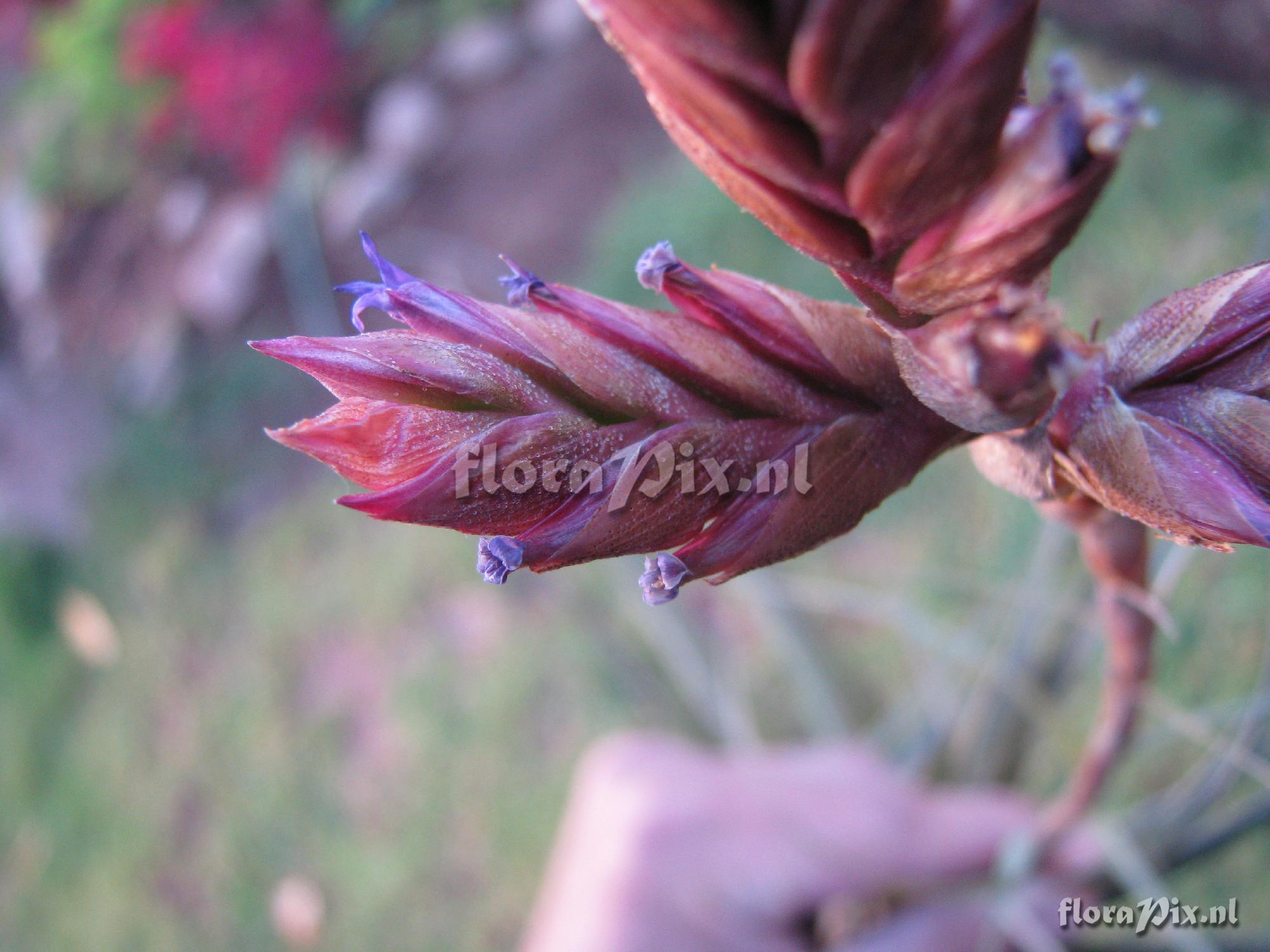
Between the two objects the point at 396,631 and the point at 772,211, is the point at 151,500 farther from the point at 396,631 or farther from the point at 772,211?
the point at 772,211

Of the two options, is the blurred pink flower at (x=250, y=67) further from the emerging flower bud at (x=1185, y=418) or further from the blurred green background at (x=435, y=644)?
the emerging flower bud at (x=1185, y=418)

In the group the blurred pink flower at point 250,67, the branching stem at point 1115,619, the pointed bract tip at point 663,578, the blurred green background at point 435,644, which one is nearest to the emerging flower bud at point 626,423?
the pointed bract tip at point 663,578

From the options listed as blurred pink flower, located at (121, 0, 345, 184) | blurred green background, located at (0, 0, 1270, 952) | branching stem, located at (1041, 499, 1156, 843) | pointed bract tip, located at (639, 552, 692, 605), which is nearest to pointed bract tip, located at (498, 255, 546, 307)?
pointed bract tip, located at (639, 552, 692, 605)

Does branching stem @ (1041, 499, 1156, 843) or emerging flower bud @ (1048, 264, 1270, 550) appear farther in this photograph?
branching stem @ (1041, 499, 1156, 843)

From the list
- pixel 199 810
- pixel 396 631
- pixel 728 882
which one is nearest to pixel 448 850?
pixel 396 631

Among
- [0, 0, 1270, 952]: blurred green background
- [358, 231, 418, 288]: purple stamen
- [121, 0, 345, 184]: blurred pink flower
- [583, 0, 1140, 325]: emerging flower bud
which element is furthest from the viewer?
[121, 0, 345, 184]: blurred pink flower

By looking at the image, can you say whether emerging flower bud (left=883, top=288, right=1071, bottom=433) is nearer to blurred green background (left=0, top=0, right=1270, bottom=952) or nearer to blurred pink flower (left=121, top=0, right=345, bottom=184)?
blurred green background (left=0, top=0, right=1270, bottom=952)

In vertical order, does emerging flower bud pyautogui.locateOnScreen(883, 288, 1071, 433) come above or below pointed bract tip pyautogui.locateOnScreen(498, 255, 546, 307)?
below

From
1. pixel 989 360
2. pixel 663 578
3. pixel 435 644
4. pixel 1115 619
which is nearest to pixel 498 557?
pixel 663 578
